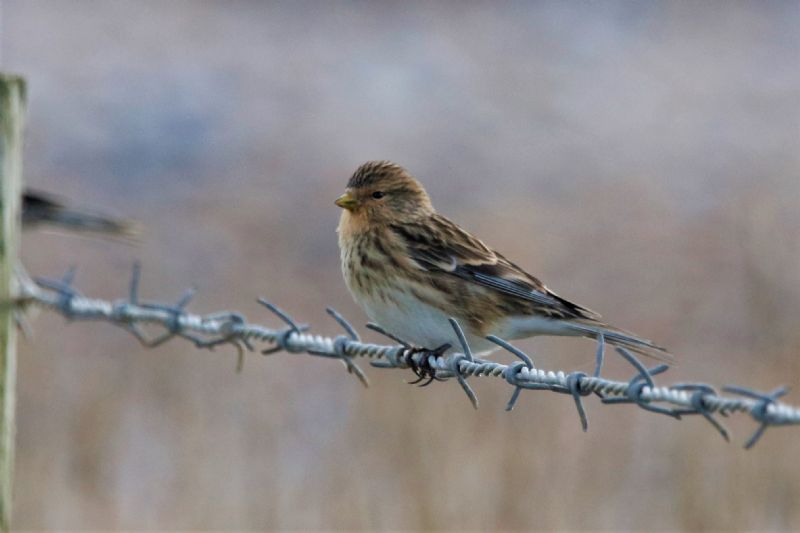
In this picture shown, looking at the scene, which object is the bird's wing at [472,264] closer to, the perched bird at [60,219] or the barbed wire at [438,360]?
the barbed wire at [438,360]

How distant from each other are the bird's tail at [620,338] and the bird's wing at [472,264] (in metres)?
0.04

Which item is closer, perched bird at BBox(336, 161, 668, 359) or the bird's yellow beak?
perched bird at BBox(336, 161, 668, 359)

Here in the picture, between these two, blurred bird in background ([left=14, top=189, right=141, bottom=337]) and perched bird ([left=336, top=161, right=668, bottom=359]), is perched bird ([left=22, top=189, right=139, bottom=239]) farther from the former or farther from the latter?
perched bird ([left=336, top=161, right=668, bottom=359])

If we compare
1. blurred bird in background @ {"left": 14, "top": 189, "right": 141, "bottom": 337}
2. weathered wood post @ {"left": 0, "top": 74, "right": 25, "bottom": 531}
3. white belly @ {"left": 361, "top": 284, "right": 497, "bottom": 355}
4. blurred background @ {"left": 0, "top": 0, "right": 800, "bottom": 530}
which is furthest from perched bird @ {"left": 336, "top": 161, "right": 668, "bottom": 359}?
blurred bird in background @ {"left": 14, "top": 189, "right": 141, "bottom": 337}

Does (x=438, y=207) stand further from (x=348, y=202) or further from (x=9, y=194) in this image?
(x=9, y=194)

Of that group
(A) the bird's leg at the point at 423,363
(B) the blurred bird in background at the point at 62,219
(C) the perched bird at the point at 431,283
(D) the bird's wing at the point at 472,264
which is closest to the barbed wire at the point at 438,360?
(A) the bird's leg at the point at 423,363

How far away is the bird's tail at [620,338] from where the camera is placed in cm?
559

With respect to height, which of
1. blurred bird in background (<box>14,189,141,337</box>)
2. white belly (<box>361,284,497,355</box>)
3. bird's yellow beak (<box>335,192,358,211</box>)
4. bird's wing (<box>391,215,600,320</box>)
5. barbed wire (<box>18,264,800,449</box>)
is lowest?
barbed wire (<box>18,264,800,449</box>)

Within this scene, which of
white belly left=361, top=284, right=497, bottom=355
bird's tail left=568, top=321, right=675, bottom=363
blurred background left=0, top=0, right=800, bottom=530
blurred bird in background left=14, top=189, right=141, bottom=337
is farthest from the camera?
blurred bird in background left=14, top=189, right=141, bottom=337

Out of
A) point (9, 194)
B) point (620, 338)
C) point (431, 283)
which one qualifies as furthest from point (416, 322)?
point (9, 194)

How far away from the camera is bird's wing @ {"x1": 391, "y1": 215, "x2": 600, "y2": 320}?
20.4 ft

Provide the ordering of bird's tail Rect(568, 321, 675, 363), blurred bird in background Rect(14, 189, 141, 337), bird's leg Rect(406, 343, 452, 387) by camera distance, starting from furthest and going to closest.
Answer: blurred bird in background Rect(14, 189, 141, 337), bird's leg Rect(406, 343, 452, 387), bird's tail Rect(568, 321, 675, 363)

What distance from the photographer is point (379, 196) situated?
262 inches

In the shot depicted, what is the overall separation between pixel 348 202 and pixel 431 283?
0.54m
